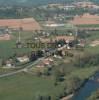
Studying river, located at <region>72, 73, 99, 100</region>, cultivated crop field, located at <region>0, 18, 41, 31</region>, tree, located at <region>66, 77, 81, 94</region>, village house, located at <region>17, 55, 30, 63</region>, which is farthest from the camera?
cultivated crop field, located at <region>0, 18, 41, 31</region>

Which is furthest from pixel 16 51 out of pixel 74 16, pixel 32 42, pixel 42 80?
pixel 74 16

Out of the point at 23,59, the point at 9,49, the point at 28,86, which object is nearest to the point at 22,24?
the point at 9,49

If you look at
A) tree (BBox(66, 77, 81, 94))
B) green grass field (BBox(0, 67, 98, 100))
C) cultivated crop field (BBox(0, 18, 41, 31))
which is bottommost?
cultivated crop field (BBox(0, 18, 41, 31))

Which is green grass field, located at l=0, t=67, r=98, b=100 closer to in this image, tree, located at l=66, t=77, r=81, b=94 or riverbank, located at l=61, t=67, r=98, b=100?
riverbank, located at l=61, t=67, r=98, b=100

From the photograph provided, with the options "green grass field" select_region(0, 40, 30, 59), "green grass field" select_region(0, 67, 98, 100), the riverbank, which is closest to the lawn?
"green grass field" select_region(0, 67, 98, 100)

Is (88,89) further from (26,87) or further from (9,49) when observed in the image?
(9,49)

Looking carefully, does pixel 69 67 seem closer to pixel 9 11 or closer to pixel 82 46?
pixel 82 46
